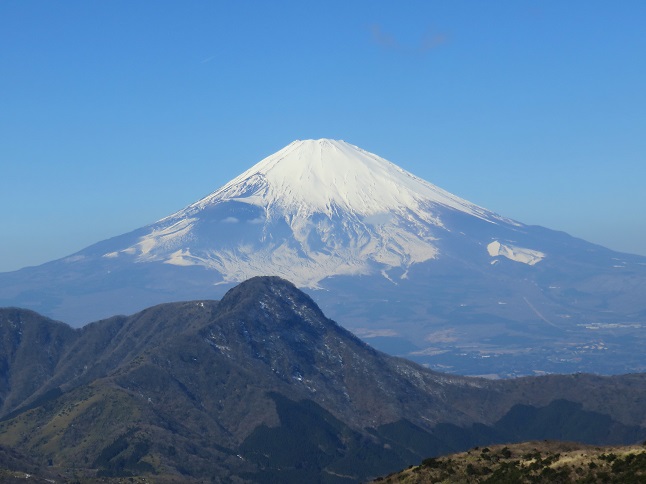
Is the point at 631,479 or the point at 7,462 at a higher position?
the point at 631,479

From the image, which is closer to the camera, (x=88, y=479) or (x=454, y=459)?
(x=454, y=459)

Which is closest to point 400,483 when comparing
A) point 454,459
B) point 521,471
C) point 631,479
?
point 454,459

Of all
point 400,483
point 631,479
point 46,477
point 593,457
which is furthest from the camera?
point 46,477

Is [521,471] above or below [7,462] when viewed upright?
above

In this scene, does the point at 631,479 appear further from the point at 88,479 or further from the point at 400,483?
the point at 88,479

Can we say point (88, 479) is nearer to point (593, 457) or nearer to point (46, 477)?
point (46, 477)

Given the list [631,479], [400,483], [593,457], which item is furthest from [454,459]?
[631,479]

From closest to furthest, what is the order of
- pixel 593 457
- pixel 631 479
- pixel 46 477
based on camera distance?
pixel 631 479 < pixel 593 457 < pixel 46 477

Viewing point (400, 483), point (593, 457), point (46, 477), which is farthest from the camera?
point (46, 477)

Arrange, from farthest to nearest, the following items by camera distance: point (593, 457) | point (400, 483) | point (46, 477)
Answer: point (46, 477) → point (400, 483) → point (593, 457)
